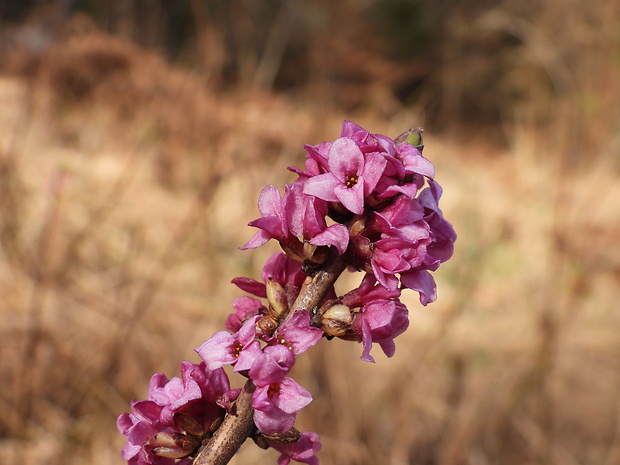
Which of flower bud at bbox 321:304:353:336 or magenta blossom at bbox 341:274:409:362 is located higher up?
magenta blossom at bbox 341:274:409:362

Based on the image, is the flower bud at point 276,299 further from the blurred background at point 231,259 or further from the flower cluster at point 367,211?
the blurred background at point 231,259

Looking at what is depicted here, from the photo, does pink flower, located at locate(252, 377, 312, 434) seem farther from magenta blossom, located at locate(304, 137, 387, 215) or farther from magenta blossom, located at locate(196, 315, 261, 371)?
magenta blossom, located at locate(304, 137, 387, 215)

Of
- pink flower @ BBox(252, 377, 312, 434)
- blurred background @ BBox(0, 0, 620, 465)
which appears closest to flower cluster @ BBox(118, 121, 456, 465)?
pink flower @ BBox(252, 377, 312, 434)

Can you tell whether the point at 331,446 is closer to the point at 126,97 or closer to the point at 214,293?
the point at 214,293

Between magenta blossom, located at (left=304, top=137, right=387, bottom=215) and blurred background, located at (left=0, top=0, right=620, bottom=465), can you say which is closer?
magenta blossom, located at (left=304, top=137, right=387, bottom=215)

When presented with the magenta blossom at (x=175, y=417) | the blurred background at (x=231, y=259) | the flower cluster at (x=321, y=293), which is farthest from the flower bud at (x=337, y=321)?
the blurred background at (x=231, y=259)

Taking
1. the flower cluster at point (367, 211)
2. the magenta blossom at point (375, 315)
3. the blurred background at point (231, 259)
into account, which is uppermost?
the flower cluster at point (367, 211)

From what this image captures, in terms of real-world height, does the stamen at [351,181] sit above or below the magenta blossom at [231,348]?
above

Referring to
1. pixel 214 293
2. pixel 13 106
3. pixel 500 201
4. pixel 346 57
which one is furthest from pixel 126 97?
pixel 500 201
